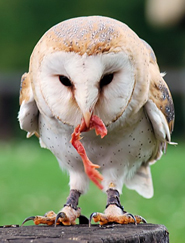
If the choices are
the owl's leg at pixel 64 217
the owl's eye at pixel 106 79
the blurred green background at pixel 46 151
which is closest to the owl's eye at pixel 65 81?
the owl's eye at pixel 106 79

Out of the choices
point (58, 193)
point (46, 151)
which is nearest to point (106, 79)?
point (58, 193)

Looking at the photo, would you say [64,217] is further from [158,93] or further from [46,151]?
[46,151]

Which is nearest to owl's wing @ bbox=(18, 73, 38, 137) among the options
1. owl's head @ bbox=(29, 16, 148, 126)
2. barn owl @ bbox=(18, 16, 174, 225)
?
barn owl @ bbox=(18, 16, 174, 225)

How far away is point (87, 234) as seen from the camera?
326 centimetres

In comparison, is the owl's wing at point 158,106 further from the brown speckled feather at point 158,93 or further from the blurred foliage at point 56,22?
the blurred foliage at point 56,22

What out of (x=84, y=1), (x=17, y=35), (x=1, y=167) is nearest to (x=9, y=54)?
(x=17, y=35)

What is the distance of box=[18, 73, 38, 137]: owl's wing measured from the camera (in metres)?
4.22

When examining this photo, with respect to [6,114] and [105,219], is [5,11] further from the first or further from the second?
[105,219]

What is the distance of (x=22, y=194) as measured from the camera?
325 inches

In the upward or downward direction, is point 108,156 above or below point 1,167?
below

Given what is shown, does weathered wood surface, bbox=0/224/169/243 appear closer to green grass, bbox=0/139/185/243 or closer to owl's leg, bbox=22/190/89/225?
owl's leg, bbox=22/190/89/225

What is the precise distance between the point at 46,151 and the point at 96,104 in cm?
1035

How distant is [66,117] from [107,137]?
0.49m

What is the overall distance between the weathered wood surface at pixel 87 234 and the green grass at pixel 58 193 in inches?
71.9
